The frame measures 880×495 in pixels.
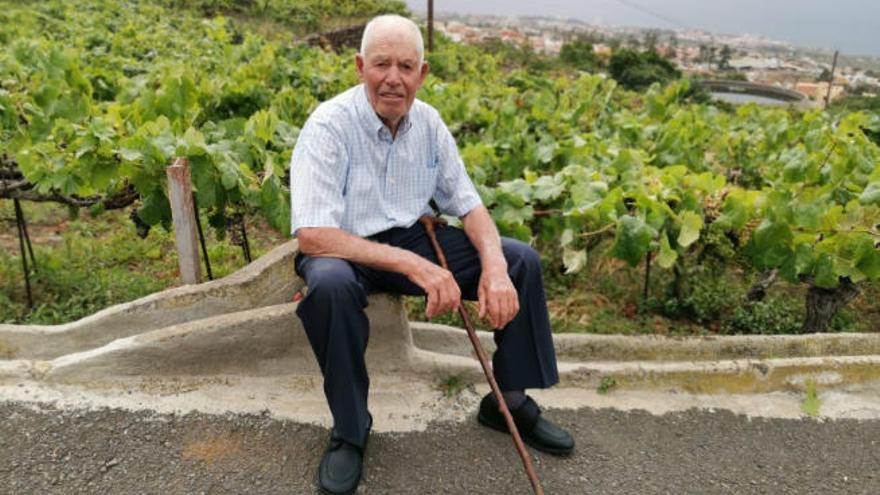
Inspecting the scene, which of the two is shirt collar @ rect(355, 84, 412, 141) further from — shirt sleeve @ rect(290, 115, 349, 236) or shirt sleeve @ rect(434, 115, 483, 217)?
shirt sleeve @ rect(434, 115, 483, 217)

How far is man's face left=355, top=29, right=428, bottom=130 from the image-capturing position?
2562mm

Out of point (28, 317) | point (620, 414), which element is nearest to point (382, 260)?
point (620, 414)

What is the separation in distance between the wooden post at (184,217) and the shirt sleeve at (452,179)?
1148mm

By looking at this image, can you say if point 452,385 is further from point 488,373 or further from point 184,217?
point 184,217

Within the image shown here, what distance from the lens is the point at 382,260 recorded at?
8.30ft

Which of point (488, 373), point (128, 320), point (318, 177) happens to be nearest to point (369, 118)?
point (318, 177)

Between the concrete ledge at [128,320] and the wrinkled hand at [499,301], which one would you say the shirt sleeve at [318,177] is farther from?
the concrete ledge at [128,320]

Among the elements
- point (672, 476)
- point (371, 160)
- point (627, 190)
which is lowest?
point (672, 476)

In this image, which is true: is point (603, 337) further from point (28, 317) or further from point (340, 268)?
point (28, 317)

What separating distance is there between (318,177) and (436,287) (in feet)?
1.93

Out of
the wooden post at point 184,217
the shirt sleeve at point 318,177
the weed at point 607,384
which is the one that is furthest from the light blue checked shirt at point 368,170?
the weed at point 607,384

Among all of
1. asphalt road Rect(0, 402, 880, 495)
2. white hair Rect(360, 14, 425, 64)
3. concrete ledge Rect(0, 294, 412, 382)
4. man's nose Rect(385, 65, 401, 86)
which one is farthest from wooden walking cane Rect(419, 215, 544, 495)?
white hair Rect(360, 14, 425, 64)

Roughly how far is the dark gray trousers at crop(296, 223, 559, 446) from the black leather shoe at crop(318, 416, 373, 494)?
0.17 ft

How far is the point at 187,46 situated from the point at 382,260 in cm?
778
